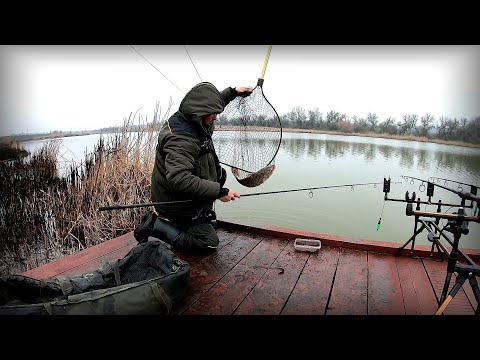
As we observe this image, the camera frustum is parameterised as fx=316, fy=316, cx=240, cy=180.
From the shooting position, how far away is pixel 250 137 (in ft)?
11.2

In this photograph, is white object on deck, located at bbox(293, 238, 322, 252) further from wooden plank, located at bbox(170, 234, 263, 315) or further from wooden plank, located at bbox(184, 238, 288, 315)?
wooden plank, located at bbox(170, 234, 263, 315)

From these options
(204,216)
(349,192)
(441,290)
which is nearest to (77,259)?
(204,216)

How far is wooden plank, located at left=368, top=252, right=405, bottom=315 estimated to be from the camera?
208 centimetres

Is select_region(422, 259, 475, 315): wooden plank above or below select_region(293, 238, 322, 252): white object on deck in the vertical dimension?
below

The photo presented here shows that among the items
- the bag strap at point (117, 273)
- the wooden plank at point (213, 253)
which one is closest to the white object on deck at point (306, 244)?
the wooden plank at point (213, 253)

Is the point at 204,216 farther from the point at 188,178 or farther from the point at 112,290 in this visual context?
the point at 112,290

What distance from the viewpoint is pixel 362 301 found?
84.6 inches

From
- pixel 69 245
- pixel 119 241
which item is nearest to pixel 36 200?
pixel 69 245

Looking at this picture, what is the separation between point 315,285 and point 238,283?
1.88 ft

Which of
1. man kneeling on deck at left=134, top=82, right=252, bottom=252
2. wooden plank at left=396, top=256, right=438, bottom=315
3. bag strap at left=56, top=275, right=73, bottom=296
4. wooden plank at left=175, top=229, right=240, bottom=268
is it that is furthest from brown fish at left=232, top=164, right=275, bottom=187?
bag strap at left=56, top=275, right=73, bottom=296

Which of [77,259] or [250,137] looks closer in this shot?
[77,259]

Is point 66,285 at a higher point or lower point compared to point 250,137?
lower

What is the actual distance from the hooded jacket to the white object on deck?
937 millimetres
